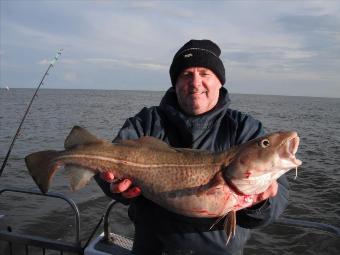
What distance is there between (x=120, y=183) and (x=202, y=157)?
783 mm

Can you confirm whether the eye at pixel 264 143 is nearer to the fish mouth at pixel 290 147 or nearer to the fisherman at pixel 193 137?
the fish mouth at pixel 290 147

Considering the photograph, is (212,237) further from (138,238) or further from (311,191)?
(311,191)

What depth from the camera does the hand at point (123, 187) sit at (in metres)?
3.65

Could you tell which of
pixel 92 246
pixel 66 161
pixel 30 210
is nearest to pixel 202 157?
pixel 66 161

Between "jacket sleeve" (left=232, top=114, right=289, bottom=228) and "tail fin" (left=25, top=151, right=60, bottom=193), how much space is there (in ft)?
5.91

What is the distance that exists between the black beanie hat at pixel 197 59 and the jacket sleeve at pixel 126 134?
65 cm

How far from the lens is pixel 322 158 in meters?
21.4

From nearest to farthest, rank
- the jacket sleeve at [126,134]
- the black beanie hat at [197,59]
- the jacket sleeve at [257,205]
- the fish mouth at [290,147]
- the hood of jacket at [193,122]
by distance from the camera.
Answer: the fish mouth at [290,147], the jacket sleeve at [257,205], the jacket sleeve at [126,134], the hood of jacket at [193,122], the black beanie hat at [197,59]

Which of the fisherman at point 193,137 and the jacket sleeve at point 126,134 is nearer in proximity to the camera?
the fisherman at point 193,137

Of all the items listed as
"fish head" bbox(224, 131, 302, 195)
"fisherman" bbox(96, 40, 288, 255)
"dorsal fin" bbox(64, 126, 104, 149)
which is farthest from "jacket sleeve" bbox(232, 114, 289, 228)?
"dorsal fin" bbox(64, 126, 104, 149)

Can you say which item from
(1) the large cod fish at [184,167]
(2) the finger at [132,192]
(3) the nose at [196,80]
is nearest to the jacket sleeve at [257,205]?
(1) the large cod fish at [184,167]

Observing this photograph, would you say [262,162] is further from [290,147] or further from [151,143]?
[151,143]

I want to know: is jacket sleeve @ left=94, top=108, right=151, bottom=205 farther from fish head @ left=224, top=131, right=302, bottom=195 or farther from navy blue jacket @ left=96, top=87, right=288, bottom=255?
fish head @ left=224, top=131, right=302, bottom=195

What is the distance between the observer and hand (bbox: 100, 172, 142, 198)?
3650mm
